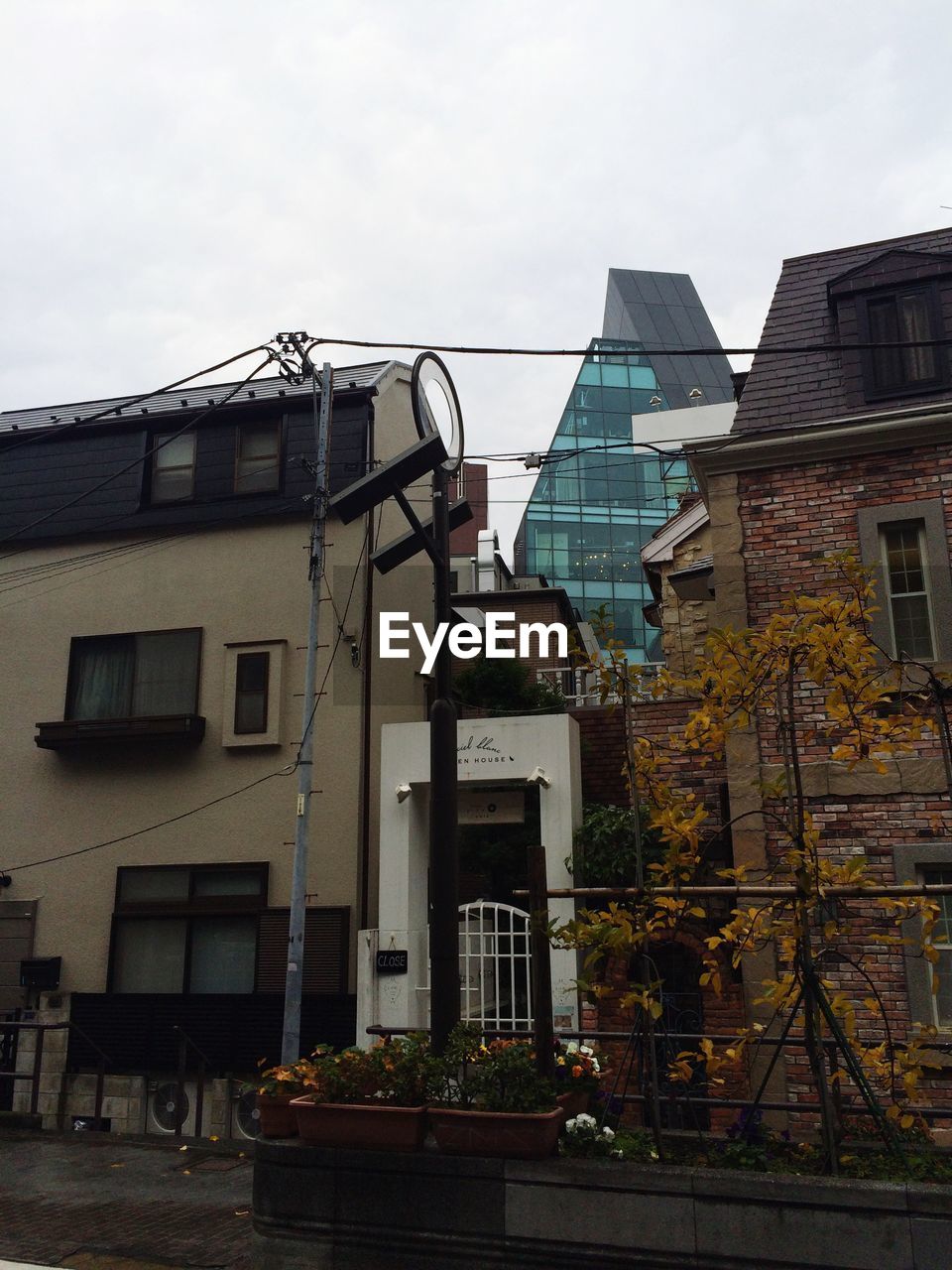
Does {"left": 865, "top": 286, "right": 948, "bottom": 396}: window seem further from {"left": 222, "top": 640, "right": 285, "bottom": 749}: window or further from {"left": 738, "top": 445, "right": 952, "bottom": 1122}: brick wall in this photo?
{"left": 222, "top": 640, "right": 285, "bottom": 749}: window

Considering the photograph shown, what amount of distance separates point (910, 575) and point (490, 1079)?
819cm

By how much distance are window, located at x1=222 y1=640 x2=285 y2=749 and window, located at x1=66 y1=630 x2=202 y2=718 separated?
0.69 metres

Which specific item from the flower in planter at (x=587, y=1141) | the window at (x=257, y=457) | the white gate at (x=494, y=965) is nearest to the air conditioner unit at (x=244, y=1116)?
the white gate at (x=494, y=965)

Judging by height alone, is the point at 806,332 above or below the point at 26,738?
above

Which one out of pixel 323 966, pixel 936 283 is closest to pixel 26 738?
pixel 323 966

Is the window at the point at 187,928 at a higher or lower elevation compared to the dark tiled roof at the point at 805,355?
lower

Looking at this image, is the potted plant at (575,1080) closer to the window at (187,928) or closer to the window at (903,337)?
the window at (903,337)

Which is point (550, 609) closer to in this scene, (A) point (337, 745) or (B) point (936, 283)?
(A) point (337, 745)

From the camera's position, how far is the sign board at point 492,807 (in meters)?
14.6

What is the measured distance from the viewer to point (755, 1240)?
518cm

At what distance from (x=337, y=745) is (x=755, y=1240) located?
11587 mm

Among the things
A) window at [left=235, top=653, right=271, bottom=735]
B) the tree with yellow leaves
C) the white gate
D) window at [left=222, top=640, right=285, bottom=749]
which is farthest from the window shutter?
the tree with yellow leaves

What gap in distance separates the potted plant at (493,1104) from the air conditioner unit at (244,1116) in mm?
9110

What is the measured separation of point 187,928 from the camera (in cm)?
1606
